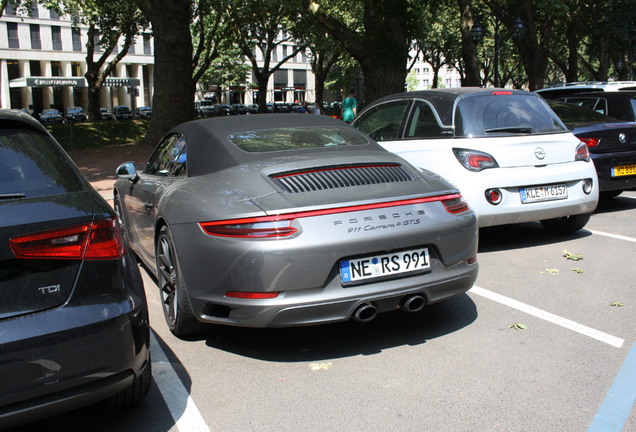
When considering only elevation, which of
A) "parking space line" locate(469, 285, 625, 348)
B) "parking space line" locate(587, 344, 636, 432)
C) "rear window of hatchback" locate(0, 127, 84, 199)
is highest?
"rear window of hatchback" locate(0, 127, 84, 199)

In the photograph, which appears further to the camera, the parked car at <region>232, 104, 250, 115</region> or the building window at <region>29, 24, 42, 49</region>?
the building window at <region>29, 24, 42, 49</region>

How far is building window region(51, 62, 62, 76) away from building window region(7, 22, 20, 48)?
15.2 ft

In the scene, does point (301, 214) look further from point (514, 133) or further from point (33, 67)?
point (33, 67)

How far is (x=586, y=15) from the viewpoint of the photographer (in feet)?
109

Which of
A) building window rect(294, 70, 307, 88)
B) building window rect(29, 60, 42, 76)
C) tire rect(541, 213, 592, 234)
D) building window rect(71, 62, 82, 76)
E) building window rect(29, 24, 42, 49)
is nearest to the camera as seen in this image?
tire rect(541, 213, 592, 234)

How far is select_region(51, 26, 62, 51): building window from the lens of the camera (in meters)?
70.0

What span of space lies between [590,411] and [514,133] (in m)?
3.87

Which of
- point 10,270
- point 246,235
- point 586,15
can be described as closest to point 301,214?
point 246,235

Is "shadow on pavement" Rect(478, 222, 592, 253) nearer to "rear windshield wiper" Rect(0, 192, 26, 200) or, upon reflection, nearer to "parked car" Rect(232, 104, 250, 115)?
"rear windshield wiper" Rect(0, 192, 26, 200)

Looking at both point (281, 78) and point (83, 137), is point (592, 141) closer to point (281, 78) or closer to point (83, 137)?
point (83, 137)

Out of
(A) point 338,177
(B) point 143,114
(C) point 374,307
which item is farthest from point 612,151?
(B) point 143,114

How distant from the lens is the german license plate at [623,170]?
8250 millimetres

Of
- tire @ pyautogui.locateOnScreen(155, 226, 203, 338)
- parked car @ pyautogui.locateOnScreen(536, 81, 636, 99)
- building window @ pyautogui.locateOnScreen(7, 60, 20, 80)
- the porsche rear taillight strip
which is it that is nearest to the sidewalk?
tire @ pyautogui.locateOnScreen(155, 226, 203, 338)

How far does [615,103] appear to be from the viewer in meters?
10.3
